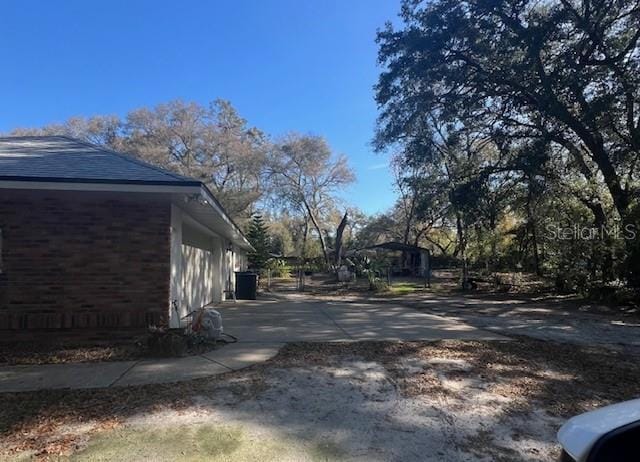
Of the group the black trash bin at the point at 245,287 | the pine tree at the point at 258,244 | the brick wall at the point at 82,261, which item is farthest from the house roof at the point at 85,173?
the pine tree at the point at 258,244

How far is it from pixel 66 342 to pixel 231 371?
329 cm

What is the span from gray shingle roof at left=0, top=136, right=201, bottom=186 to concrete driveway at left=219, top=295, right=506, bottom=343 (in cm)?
337

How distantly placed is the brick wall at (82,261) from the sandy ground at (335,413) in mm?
2611

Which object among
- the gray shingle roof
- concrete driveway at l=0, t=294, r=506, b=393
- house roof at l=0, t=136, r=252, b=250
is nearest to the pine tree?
concrete driveway at l=0, t=294, r=506, b=393

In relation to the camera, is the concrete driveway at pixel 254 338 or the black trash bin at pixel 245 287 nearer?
the concrete driveway at pixel 254 338

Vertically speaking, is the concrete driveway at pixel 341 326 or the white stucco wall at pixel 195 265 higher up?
the white stucco wall at pixel 195 265

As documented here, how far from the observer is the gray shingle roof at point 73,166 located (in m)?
6.66

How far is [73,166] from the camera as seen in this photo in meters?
7.37

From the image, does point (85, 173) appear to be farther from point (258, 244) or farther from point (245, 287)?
point (258, 244)

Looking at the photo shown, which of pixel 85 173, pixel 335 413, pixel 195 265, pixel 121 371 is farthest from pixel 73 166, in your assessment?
pixel 335 413

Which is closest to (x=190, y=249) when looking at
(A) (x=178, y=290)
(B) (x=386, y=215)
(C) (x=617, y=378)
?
(A) (x=178, y=290)

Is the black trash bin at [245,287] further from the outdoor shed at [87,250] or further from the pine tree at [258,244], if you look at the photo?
the pine tree at [258,244]

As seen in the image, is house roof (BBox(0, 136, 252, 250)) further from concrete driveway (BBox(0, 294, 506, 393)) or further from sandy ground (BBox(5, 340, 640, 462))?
sandy ground (BBox(5, 340, 640, 462))

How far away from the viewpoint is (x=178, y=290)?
926cm
